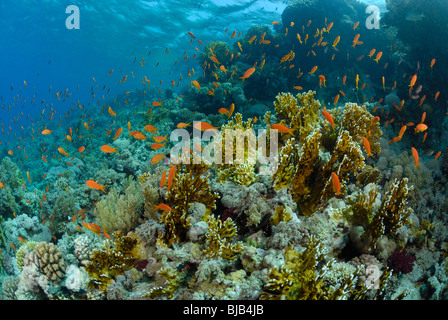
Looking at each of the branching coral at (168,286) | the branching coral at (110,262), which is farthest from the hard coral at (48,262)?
the branching coral at (168,286)

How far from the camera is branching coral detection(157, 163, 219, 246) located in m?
3.71

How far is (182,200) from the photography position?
3.90 m

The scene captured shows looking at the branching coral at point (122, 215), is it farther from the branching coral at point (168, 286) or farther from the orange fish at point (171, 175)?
the branching coral at point (168, 286)

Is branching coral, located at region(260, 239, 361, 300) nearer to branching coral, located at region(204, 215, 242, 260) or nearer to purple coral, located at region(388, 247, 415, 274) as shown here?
branching coral, located at region(204, 215, 242, 260)

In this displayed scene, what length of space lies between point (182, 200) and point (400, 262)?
12.0ft

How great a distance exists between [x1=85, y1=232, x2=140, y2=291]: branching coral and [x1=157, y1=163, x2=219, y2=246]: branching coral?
48 cm

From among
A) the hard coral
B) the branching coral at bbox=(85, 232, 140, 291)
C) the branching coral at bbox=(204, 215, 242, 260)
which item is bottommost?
the hard coral

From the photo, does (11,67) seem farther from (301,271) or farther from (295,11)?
(301,271)

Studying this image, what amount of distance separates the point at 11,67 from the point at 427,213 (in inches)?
3824

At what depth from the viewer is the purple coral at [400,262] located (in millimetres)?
3684

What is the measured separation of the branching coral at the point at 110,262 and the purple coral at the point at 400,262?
13.4 feet

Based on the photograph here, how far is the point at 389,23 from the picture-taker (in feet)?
41.4

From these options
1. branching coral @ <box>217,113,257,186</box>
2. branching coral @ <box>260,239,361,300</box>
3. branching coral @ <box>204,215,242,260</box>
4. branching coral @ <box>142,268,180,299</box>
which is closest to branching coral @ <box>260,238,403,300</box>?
branching coral @ <box>260,239,361,300</box>

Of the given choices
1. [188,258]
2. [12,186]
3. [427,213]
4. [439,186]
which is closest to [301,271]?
[188,258]
